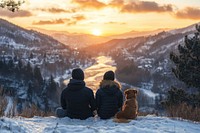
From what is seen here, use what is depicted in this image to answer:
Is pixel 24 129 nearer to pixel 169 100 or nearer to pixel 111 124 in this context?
pixel 111 124

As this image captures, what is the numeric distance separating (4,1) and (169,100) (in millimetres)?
13065

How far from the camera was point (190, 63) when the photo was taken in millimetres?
22016

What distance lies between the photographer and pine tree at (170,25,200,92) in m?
21.7

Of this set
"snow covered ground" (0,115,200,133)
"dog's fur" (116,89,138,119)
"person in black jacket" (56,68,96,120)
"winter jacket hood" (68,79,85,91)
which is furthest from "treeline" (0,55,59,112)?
"snow covered ground" (0,115,200,133)

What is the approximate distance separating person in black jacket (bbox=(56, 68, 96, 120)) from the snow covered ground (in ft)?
0.74

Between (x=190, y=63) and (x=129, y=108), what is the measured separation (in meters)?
11.8

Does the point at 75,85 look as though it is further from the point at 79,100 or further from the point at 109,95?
the point at 109,95

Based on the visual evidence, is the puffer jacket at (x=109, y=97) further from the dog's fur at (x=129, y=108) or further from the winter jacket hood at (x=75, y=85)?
the winter jacket hood at (x=75, y=85)

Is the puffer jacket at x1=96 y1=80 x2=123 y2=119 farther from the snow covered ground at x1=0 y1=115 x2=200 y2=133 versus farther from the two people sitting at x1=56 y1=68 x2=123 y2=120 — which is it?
the snow covered ground at x1=0 y1=115 x2=200 y2=133

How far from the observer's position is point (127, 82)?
591 feet

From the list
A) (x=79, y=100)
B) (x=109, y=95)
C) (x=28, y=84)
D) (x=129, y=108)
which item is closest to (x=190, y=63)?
(x=109, y=95)

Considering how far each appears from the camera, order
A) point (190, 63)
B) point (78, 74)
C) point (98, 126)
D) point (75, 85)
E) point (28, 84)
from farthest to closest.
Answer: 1. point (28, 84)
2. point (190, 63)
3. point (75, 85)
4. point (78, 74)
5. point (98, 126)

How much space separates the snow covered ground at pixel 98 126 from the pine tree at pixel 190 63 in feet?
36.5

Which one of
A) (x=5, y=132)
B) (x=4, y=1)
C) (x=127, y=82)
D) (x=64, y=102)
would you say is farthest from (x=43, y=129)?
(x=127, y=82)
